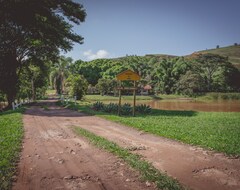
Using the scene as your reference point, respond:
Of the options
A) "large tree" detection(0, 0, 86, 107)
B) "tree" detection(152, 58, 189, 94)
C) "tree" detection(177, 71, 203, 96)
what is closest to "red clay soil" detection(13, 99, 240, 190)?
"large tree" detection(0, 0, 86, 107)

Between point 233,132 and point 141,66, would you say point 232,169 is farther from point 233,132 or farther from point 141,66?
point 141,66

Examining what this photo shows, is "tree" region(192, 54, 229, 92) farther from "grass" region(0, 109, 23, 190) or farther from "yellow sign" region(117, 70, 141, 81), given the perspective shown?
"grass" region(0, 109, 23, 190)

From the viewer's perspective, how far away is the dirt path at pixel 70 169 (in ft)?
16.4

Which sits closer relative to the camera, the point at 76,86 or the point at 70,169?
the point at 70,169

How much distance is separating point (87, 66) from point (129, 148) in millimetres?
88398

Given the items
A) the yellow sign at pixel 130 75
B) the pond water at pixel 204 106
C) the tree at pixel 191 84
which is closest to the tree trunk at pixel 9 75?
the yellow sign at pixel 130 75

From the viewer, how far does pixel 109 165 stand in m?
6.23

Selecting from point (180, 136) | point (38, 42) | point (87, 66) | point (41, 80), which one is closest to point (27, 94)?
point (41, 80)

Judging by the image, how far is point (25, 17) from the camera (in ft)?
61.9

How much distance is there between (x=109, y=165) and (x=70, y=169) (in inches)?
42.6

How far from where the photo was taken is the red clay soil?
508cm

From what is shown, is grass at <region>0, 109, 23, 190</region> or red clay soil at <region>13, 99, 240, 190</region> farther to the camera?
grass at <region>0, 109, 23, 190</region>

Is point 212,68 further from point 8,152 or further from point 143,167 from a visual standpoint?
point 8,152

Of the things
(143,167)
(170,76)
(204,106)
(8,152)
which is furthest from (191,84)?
(8,152)
